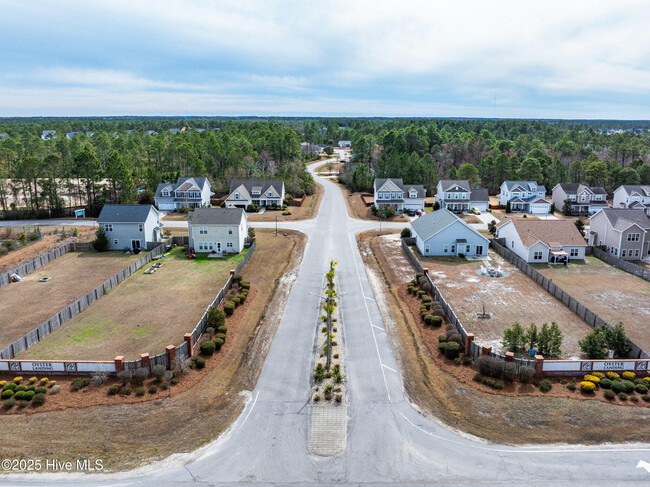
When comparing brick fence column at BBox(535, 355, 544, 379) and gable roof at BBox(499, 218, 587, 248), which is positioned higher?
gable roof at BBox(499, 218, 587, 248)

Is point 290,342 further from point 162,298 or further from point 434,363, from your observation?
point 162,298

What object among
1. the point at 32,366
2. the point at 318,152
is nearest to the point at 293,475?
the point at 32,366

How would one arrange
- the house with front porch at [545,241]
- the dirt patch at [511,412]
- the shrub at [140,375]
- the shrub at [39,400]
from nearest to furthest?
1. the dirt patch at [511,412]
2. the shrub at [39,400]
3. the shrub at [140,375]
4. the house with front porch at [545,241]

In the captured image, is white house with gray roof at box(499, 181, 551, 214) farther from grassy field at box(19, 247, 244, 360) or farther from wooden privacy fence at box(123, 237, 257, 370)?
wooden privacy fence at box(123, 237, 257, 370)

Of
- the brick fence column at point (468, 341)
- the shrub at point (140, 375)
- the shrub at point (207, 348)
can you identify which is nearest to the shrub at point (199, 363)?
the shrub at point (207, 348)

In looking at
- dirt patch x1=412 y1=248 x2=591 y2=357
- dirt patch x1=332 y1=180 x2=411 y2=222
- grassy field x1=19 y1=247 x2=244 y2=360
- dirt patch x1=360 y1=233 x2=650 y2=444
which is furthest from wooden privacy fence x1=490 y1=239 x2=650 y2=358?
grassy field x1=19 y1=247 x2=244 y2=360

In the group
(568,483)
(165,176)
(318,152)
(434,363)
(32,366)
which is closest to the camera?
(568,483)

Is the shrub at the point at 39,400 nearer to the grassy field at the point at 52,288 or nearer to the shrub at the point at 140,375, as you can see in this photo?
the shrub at the point at 140,375
